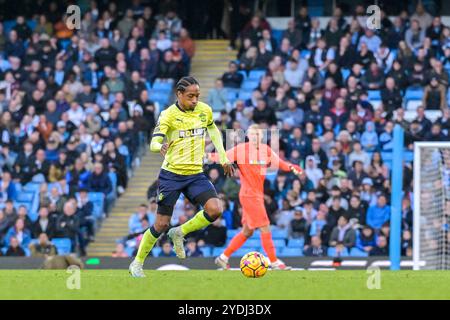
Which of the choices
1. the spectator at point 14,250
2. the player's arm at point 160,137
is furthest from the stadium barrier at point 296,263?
the player's arm at point 160,137

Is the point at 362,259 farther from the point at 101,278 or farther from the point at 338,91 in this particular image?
the point at 101,278

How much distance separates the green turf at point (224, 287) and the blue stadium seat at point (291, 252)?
7.21 meters

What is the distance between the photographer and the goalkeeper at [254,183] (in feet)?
57.6

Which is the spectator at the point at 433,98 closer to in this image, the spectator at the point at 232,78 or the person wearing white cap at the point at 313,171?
the person wearing white cap at the point at 313,171

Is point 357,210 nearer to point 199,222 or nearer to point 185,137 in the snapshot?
point 199,222

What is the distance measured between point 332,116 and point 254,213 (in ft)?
25.0

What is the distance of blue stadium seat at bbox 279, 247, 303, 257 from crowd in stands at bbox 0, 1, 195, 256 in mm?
4110

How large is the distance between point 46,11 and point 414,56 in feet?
32.6

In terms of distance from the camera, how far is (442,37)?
26.5m

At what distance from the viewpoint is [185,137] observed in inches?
567

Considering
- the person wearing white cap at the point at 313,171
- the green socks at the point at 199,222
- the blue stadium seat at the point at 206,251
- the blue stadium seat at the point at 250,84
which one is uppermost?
the green socks at the point at 199,222

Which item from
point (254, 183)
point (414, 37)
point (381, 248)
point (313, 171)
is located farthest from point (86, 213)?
point (414, 37)

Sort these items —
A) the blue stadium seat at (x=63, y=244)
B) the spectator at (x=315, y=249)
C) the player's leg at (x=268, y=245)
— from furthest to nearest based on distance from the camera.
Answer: the blue stadium seat at (x=63, y=244), the spectator at (x=315, y=249), the player's leg at (x=268, y=245)

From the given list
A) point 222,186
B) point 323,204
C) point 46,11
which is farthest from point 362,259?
point 46,11
